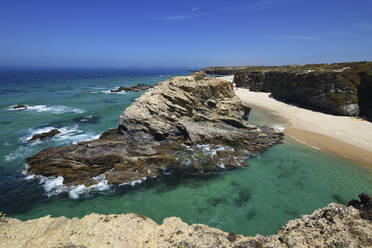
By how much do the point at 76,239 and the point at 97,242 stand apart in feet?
3.99

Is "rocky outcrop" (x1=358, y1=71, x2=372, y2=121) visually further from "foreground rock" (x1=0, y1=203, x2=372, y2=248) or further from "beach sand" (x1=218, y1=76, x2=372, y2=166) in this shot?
"foreground rock" (x1=0, y1=203, x2=372, y2=248)

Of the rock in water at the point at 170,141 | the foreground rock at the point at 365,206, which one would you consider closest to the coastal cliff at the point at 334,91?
the rock in water at the point at 170,141

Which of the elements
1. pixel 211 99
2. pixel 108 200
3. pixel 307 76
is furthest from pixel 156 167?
pixel 307 76

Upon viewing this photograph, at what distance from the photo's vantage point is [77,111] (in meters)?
41.9

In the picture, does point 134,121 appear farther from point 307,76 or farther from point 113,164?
point 307,76

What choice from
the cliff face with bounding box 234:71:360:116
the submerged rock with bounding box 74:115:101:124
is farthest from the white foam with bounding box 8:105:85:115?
the cliff face with bounding box 234:71:360:116

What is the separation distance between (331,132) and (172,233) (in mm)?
30912

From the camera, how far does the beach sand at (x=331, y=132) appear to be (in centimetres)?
2290

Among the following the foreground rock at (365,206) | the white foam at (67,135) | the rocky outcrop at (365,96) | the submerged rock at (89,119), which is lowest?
the white foam at (67,135)

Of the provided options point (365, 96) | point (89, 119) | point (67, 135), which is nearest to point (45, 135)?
point (67, 135)

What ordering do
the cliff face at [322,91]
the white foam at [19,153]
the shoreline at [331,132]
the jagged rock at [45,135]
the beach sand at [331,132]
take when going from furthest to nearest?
the cliff face at [322,91] < the jagged rock at [45,135] < the beach sand at [331,132] < the shoreline at [331,132] < the white foam at [19,153]

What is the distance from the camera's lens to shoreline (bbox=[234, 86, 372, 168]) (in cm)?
2273

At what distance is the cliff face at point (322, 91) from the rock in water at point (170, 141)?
741 inches

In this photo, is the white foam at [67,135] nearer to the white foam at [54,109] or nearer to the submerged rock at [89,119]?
the submerged rock at [89,119]
